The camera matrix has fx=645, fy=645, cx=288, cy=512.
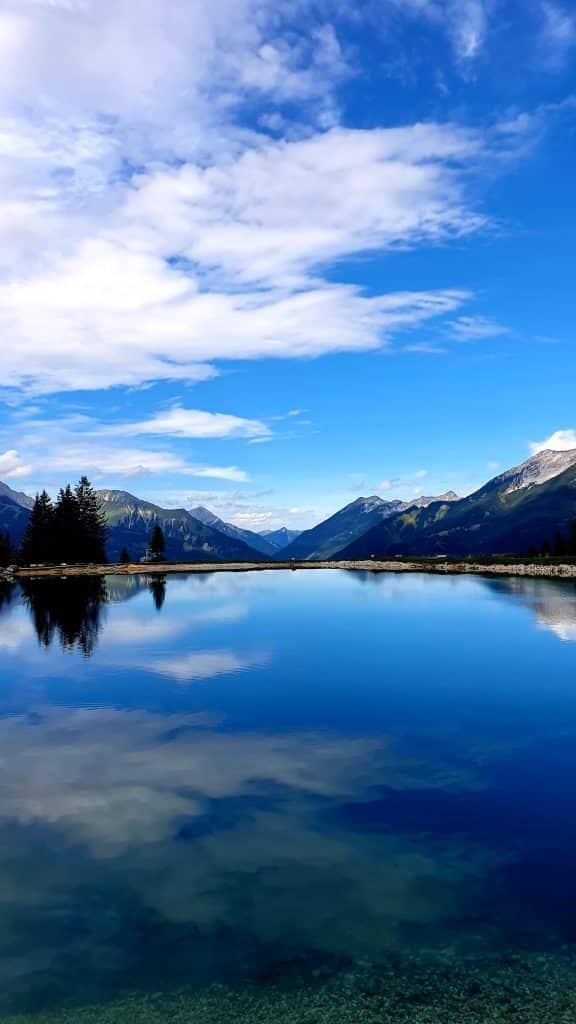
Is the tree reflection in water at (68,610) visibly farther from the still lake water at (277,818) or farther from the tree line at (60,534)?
the tree line at (60,534)

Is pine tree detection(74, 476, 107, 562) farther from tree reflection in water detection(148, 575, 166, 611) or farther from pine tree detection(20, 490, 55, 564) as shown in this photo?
tree reflection in water detection(148, 575, 166, 611)

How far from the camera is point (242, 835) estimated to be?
19.2 m

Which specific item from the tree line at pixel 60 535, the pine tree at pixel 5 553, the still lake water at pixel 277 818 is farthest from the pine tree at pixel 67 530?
the still lake water at pixel 277 818

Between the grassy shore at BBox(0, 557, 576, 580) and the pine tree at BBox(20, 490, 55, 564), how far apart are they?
7.90 m

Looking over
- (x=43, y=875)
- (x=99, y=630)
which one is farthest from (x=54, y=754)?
(x=99, y=630)

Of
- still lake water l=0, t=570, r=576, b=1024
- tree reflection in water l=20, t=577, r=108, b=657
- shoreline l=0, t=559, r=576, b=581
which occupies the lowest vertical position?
still lake water l=0, t=570, r=576, b=1024

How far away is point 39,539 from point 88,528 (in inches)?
519

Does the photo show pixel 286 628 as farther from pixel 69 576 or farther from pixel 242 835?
pixel 69 576

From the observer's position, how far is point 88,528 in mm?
170000

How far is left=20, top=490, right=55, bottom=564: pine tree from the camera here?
16075cm

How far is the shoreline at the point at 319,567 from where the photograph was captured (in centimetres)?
13650

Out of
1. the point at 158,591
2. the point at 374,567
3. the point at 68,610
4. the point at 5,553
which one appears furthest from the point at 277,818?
the point at 5,553

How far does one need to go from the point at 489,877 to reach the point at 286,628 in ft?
146

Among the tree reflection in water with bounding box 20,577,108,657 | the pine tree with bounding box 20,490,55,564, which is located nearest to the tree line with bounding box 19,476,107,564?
the pine tree with bounding box 20,490,55,564
